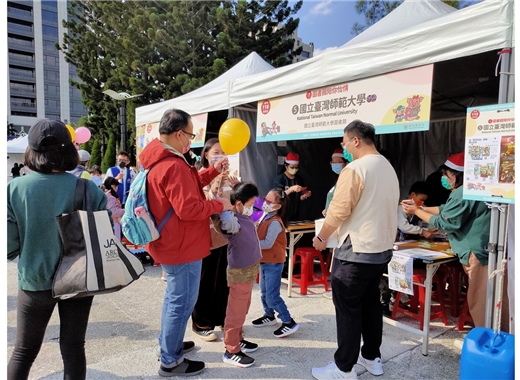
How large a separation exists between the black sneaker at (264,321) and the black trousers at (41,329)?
5.43 feet

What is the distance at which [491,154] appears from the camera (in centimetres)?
232

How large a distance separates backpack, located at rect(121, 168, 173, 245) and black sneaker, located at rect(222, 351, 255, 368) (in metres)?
1.04

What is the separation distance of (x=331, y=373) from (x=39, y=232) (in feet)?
6.20

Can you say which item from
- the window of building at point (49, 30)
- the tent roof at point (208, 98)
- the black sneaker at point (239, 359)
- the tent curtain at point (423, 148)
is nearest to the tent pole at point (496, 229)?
the black sneaker at point (239, 359)

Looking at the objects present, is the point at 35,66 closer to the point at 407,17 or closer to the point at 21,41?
the point at 21,41

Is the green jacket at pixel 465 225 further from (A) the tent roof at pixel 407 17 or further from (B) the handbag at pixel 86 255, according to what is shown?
(B) the handbag at pixel 86 255

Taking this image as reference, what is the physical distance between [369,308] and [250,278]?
816 mm

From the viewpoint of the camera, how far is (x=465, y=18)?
2.45m

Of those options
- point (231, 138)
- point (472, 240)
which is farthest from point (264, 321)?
point (472, 240)

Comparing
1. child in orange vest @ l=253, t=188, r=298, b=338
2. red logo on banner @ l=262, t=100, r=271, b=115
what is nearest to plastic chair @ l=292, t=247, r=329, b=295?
child in orange vest @ l=253, t=188, r=298, b=338

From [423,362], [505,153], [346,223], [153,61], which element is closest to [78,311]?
[346,223]

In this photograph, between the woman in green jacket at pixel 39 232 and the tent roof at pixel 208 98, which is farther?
the tent roof at pixel 208 98

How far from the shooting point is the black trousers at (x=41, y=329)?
5.40 feet
